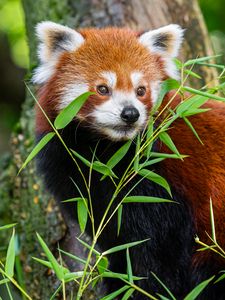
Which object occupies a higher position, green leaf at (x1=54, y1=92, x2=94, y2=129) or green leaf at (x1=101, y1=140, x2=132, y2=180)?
green leaf at (x1=54, y1=92, x2=94, y2=129)

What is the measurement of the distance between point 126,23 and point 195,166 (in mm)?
1827

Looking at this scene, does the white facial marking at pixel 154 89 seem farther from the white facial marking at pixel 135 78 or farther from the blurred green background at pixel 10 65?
the blurred green background at pixel 10 65

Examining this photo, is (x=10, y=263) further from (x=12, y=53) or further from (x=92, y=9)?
(x=12, y=53)

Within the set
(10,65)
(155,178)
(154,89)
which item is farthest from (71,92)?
(10,65)

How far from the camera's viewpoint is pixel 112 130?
14.8ft

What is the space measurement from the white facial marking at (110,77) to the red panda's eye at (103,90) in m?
0.03

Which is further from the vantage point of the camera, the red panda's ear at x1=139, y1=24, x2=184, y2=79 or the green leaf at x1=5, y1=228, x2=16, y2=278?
the red panda's ear at x1=139, y1=24, x2=184, y2=79

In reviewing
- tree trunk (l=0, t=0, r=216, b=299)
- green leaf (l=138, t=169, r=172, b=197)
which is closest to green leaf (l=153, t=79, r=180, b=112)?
green leaf (l=138, t=169, r=172, b=197)

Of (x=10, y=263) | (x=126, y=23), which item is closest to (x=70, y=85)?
(x=10, y=263)

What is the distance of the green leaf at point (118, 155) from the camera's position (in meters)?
4.35

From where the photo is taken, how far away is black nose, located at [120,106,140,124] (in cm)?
436

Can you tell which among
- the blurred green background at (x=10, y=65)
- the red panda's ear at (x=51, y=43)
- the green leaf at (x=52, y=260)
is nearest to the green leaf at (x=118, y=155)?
the green leaf at (x=52, y=260)

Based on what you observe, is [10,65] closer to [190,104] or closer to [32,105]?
[32,105]

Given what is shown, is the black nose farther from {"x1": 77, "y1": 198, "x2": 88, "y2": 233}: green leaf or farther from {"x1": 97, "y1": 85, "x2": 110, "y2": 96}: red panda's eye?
{"x1": 77, "y1": 198, "x2": 88, "y2": 233}: green leaf
